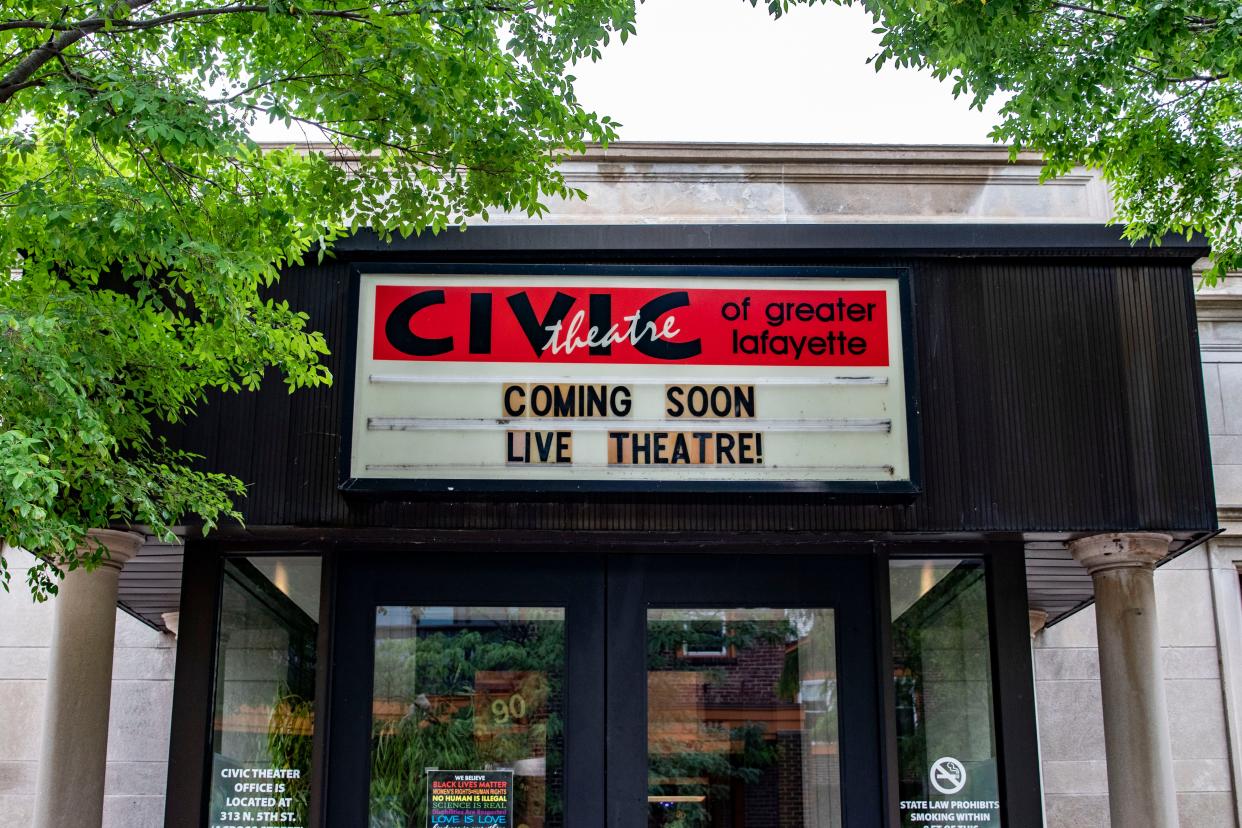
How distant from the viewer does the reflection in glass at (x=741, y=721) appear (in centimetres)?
916

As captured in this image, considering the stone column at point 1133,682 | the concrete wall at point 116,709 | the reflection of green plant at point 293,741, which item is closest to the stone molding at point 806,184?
the stone column at point 1133,682

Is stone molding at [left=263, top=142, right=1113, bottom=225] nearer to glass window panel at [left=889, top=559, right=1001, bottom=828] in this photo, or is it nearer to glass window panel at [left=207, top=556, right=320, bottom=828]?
glass window panel at [left=889, top=559, right=1001, bottom=828]

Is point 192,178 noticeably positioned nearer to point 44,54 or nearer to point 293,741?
point 44,54

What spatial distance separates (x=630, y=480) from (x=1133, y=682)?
3859mm

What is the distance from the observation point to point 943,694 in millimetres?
9406

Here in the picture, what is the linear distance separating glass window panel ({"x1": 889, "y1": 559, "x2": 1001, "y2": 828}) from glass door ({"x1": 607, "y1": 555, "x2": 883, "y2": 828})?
244 millimetres

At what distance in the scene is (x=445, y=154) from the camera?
8094mm

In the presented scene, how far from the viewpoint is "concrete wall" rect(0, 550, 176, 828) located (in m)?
13.4

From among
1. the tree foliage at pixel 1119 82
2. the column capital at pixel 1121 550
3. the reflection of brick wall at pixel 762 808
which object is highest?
the tree foliage at pixel 1119 82

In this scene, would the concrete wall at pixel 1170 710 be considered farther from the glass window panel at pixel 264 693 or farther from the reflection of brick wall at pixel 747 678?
the glass window panel at pixel 264 693

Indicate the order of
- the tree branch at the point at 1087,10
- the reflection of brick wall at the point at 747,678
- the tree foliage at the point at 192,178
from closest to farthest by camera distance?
the tree foliage at the point at 192,178 < the tree branch at the point at 1087,10 < the reflection of brick wall at the point at 747,678

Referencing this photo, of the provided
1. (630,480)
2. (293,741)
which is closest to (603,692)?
(630,480)

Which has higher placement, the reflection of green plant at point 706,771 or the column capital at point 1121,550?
the column capital at point 1121,550

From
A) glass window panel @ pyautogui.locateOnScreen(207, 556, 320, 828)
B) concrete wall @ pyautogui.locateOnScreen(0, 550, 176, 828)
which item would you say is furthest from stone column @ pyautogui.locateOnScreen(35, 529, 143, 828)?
concrete wall @ pyautogui.locateOnScreen(0, 550, 176, 828)
